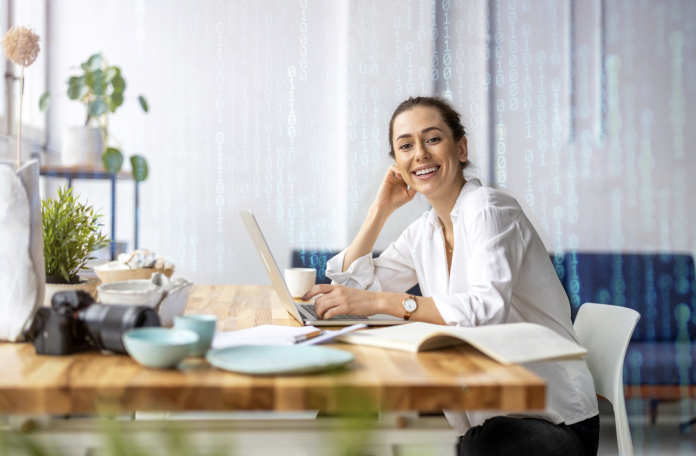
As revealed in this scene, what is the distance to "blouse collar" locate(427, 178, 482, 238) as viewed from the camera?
121 centimetres

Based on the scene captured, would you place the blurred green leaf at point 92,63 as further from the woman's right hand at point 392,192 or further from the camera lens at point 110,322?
the camera lens at point 110,322

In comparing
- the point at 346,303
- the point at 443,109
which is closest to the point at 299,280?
the point at 346,303

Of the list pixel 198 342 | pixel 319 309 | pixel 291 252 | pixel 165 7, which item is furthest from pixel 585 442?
pixel 165 7

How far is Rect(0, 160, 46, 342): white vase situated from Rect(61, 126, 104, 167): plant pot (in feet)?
5.96

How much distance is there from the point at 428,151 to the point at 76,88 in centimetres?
179

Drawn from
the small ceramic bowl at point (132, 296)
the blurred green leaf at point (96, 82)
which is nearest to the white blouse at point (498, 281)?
the small ceramic bowl at point (132, 296)

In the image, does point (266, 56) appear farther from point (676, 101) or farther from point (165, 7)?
point (676, 101)

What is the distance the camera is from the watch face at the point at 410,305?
3.12 ft

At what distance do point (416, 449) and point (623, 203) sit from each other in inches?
121

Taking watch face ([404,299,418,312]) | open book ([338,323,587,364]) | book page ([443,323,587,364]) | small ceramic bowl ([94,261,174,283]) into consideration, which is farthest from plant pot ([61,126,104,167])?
book page ([443,323,587,364])

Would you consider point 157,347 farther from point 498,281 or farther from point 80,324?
point 498,281

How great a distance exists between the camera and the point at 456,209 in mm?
1211

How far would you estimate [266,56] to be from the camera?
2850 millimetres

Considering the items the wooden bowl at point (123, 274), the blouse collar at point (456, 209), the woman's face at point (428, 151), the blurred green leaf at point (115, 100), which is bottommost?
the wooden bowl at point (123, 274)
